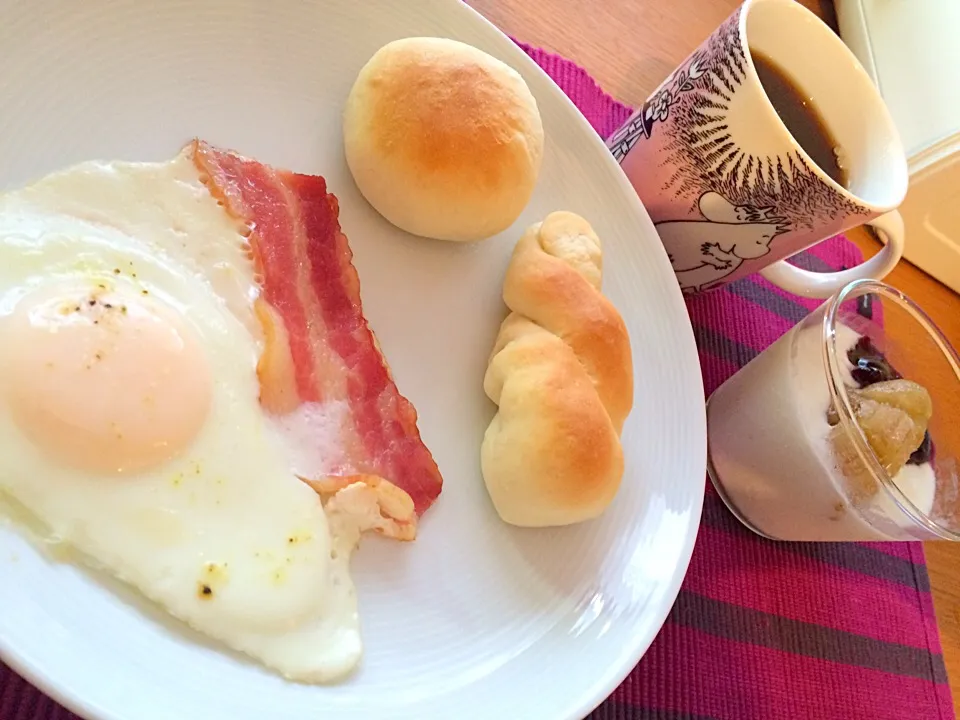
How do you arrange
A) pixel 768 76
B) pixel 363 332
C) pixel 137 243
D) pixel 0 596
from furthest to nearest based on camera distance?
pixel 768 76 → pixel 363 332 → pixel 137 243 → pixel 0 596

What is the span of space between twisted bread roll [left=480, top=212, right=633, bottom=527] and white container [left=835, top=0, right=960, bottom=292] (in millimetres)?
730

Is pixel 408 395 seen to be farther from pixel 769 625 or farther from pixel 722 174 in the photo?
pixel 769 625

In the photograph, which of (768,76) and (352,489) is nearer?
(352,489)

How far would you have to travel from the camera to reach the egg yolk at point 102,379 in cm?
56

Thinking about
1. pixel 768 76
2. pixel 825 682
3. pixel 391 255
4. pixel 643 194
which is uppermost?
pixel 768 76

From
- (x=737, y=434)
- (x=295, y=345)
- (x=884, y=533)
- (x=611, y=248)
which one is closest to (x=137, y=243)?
(x=295, y=345)

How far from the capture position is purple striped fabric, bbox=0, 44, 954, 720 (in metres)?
0.83

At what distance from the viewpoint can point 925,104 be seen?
4.05ft

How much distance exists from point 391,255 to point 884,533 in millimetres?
651

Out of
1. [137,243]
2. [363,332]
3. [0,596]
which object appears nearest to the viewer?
[0,596]

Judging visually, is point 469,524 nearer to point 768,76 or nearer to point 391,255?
point 391,255

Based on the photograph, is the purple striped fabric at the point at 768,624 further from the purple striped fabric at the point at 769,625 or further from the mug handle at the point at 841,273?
the mug handle at the point at 841,273

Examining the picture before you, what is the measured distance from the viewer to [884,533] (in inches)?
33.5

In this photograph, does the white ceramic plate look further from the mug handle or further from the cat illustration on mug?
the mug handle
